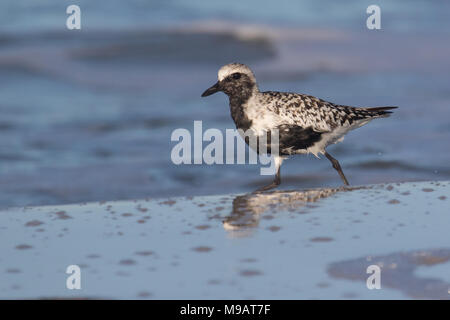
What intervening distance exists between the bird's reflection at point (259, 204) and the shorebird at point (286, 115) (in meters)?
1.03

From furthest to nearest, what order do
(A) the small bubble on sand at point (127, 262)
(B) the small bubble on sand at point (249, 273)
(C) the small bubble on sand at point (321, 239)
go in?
(C) the small bubble on sand at point (321, 239) < (A) the small bubble on sand at point (127, 262) < (B) the small bubble on sand at point (249, 273)

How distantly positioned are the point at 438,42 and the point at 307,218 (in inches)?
512

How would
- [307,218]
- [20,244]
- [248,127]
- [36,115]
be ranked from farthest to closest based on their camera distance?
[36,115] < [248,127] < [307,218] < [20,244]

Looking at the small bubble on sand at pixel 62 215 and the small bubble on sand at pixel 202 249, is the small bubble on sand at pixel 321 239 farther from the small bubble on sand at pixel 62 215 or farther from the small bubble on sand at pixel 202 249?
the small bubble on sand at pixel 62 215

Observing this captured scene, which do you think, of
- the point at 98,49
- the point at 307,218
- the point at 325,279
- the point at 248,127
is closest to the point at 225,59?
the point at 98,49

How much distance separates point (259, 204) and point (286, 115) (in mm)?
1589

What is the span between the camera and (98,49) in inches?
680

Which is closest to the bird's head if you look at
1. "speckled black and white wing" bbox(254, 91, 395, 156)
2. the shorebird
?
the shorebird

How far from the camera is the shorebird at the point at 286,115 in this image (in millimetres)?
7254

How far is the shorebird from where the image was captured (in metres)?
7.25

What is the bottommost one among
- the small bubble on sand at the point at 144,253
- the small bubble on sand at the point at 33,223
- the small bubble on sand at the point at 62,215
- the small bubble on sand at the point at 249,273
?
the small bubble on sand at the point at 249,273

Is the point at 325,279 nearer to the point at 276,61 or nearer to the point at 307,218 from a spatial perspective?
the point at 307,218

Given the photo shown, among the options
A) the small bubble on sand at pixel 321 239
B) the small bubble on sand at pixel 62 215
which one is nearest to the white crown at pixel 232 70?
the small bubble on sand at pixel 62 215

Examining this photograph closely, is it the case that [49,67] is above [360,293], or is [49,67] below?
above
